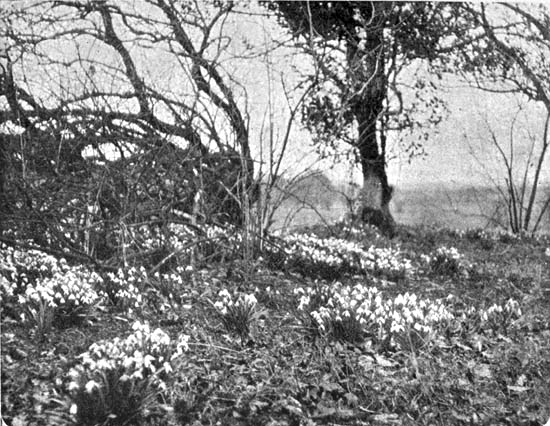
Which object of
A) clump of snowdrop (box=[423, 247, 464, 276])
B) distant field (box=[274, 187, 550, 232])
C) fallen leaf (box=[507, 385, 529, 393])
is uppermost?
distant field (box=[274, 187, 550, 232])

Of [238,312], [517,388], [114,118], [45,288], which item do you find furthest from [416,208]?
[45,288]

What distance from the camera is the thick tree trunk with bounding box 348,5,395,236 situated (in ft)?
14.0

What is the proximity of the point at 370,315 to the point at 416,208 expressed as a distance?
1.19 meters

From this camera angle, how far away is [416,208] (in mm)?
4324

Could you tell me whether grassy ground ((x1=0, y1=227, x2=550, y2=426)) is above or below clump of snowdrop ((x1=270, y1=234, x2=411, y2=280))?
below

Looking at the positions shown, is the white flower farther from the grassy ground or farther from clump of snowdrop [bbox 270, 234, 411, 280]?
clump of snowdrop [bbox 270, 234, 411, 280]

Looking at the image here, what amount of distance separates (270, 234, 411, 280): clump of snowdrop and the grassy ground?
4.7 inches

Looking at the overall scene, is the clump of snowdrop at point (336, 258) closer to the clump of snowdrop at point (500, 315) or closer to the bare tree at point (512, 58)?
the clump of snowdrop at point (500, 315)

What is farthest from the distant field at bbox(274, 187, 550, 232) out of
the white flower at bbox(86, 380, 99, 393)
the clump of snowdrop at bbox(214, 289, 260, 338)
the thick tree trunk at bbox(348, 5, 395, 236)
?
the white flower at bbox(86, 380, 99, 393)

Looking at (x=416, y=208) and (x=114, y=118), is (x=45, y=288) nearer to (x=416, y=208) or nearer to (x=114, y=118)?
(x=114, y=118)

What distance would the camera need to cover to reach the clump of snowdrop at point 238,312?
3.18 m

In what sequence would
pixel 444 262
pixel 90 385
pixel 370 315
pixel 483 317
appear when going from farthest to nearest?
pixel 444 262, pixel 483 317, pixel 370 315, pixel 90 385

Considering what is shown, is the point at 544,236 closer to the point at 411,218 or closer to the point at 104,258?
the point at 411,218

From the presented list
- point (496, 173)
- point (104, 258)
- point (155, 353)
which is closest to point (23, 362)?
point (155, 353)
